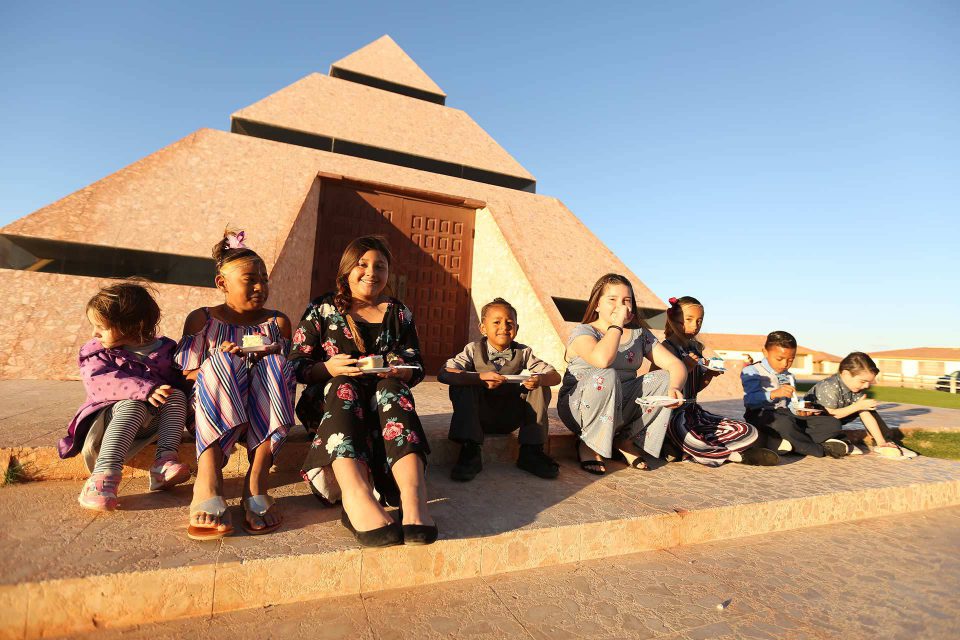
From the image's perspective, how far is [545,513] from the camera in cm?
215

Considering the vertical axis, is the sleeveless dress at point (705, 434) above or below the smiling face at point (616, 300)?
below

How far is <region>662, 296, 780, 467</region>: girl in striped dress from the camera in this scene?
324 cm

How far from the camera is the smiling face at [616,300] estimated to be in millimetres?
2977

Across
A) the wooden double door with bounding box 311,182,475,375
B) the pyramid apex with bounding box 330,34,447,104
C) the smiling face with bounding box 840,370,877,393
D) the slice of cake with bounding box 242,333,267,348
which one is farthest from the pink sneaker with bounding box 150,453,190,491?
the pyramid apex with bounding box 330,34,447,104

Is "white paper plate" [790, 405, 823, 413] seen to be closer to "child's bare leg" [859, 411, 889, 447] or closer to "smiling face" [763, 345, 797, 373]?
"smiling face" [763, 345, 797, 373]

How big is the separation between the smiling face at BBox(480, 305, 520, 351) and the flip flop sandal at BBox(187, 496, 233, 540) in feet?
5.72

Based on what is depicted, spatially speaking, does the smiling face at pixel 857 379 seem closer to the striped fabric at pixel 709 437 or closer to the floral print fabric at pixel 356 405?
the striped fabric at pixel 709 437

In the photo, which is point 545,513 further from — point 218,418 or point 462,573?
point 218,418

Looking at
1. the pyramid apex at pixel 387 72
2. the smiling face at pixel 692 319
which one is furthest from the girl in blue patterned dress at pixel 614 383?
the pyramid apex at pixel 387 72

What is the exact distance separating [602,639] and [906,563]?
5.79 ft

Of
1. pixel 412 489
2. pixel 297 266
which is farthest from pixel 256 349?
pixel 297 266

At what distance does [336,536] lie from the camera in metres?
1.79

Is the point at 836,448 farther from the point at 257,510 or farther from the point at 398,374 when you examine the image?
the point at 257,510

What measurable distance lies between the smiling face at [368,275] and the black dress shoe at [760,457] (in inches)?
111
